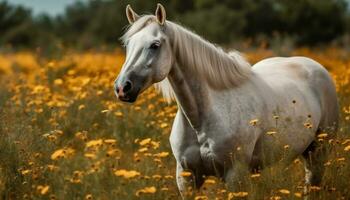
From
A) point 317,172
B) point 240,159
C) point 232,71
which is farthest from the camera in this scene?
point 317,172

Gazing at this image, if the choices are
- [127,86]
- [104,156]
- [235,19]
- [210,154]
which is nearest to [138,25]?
[127,86]

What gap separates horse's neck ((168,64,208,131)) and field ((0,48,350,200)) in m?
0.34

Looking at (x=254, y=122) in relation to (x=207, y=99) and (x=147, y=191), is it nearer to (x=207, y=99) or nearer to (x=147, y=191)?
(x=207, y=99)

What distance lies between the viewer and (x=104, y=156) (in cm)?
566

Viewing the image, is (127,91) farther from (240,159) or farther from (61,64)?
(61,64)

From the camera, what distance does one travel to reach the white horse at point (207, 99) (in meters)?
5.02

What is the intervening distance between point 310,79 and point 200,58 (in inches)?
58.1

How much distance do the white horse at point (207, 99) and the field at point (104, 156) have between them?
18 cm

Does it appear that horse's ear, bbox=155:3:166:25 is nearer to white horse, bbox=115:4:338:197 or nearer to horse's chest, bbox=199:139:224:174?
white horse, bbox=115:4:338:197

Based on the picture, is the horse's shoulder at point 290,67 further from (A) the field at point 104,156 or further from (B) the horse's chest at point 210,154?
(B) the horse's chest at point 210,154

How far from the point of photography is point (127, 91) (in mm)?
4832

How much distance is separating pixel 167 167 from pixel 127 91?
1510 mm

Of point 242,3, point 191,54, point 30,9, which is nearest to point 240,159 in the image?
Answer: point 191,54

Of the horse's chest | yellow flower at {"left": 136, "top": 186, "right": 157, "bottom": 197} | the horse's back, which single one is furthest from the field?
the horse's back
